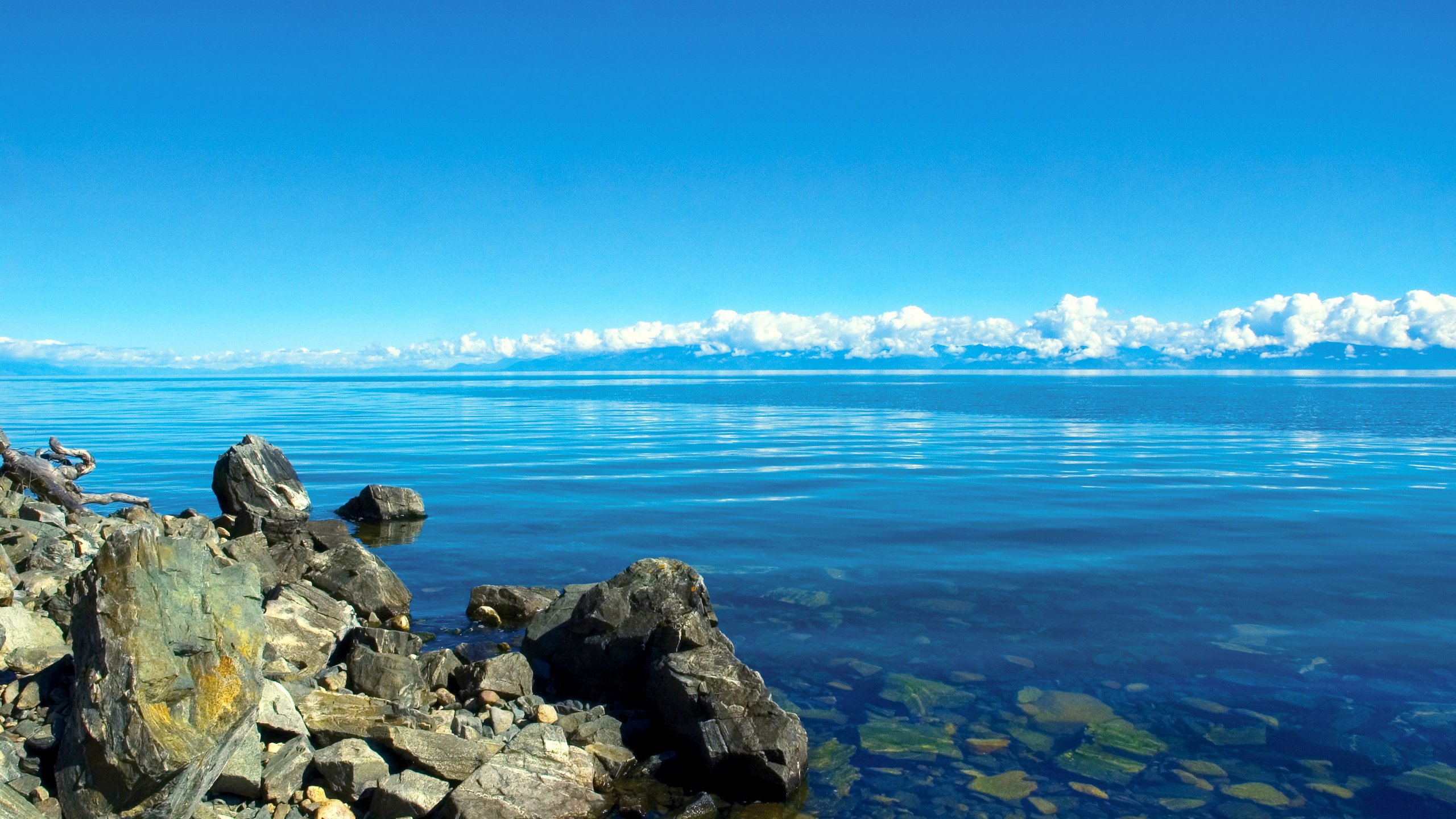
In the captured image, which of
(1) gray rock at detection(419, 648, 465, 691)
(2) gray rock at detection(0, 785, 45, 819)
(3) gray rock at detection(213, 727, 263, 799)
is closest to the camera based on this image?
(2) gray rock at detection(0, 785, 45, 819)

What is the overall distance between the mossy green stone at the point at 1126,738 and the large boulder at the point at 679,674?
4.05 m

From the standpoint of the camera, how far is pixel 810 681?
13867 mm

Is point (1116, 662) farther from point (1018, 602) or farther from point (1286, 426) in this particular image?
point (1286, 426)

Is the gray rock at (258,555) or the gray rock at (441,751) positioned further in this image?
the gray rock at (258,555)

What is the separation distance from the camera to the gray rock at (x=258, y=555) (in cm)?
1544

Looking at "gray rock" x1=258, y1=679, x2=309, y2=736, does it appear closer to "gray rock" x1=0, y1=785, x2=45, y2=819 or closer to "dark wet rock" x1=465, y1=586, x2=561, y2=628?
"gray rock" x1=0, y1=785, x2=45, y2=819

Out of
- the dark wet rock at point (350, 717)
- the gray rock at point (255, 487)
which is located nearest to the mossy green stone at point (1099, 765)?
the dark wet rock at point (350, 717)

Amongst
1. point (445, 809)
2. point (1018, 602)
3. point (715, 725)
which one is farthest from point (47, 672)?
point (1018, 602)

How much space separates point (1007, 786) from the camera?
10594 mm

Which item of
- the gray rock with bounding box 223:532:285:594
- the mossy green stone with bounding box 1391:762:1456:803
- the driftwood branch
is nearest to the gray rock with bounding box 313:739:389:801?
the gray rock with bounding box 223:532:285:594

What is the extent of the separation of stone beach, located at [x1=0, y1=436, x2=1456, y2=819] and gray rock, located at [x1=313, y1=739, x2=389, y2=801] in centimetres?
3

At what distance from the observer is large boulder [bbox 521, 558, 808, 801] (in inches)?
410

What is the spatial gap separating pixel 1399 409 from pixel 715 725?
339ft

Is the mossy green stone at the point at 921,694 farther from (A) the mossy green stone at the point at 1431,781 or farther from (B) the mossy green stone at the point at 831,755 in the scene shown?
(A) the mossy green stone at the point at 1431,781
